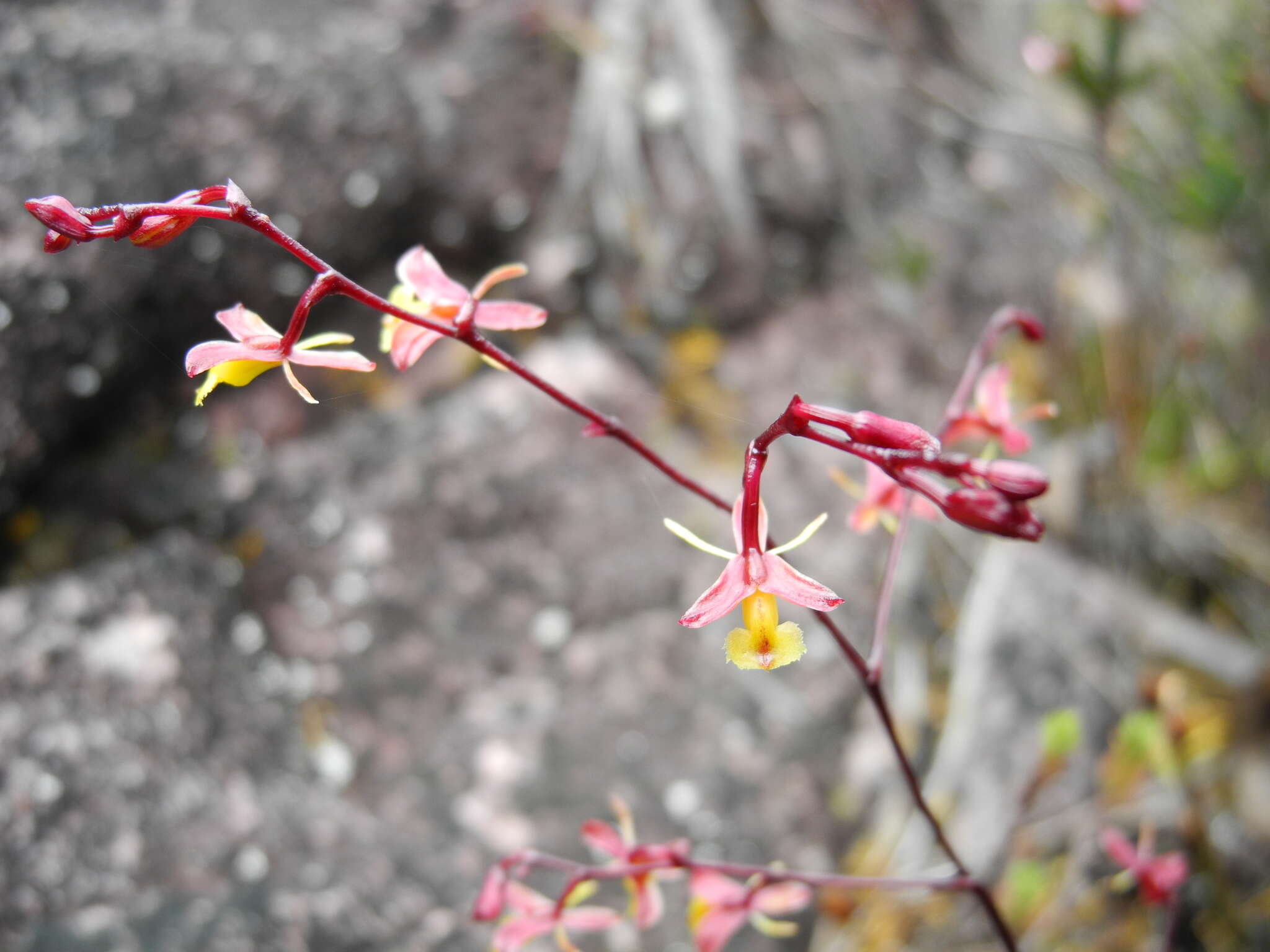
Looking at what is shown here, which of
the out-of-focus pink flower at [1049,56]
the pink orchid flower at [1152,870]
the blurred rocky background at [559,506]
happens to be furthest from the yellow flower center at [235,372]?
the out-of-focus pink flower at [1049,56]

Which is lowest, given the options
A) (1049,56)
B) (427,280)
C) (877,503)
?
(877,503)

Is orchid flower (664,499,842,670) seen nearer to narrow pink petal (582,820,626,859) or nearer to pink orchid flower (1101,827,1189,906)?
narrow pink petal (582,820,626,859)

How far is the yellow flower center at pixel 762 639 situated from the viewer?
0.45 meters

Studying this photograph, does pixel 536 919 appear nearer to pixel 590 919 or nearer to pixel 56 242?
pixel 590 919

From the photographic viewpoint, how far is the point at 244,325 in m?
0.50

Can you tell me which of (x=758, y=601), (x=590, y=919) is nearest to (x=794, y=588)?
(x=758, y=601)

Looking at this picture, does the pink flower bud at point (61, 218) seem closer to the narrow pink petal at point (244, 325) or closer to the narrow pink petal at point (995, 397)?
the narrow pink petal at point (244, 325)

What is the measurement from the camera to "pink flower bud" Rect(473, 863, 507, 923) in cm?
63

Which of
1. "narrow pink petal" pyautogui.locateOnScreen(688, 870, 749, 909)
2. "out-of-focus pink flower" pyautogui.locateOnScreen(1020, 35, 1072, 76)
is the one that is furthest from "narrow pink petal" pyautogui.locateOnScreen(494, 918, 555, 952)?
"out-of-focus pink flower" pyautogui.locateOnScreen(1020, 35, 1072, 76)

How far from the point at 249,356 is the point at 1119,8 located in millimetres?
1691

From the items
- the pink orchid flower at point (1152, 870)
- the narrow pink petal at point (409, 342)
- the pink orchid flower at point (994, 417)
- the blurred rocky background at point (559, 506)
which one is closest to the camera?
the narrow pink petal at point (409, 342)

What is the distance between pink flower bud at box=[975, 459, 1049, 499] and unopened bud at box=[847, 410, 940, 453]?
A: 3 centimetres

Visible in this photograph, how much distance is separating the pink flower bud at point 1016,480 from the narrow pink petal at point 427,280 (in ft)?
1.21

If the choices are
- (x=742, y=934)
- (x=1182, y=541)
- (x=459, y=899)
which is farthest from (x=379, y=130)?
(x=1182, y=541)
